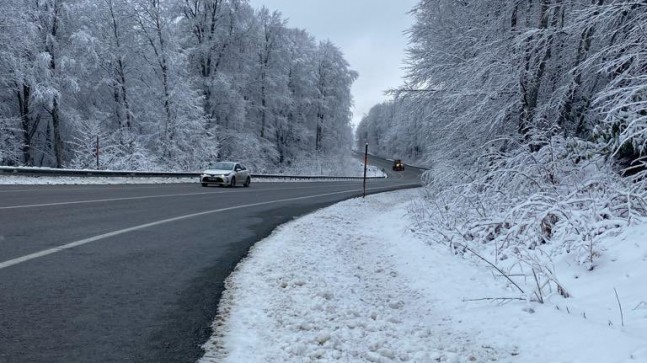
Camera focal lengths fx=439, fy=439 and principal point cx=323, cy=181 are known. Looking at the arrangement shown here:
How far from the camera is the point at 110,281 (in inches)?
184

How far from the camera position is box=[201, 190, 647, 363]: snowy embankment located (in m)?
3.27

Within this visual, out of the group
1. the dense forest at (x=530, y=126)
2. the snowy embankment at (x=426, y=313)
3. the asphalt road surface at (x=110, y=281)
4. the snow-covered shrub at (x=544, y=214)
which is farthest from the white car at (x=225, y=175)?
the snowy embankment at (x=426, y=313)

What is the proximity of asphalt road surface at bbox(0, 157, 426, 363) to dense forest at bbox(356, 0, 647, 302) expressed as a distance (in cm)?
328

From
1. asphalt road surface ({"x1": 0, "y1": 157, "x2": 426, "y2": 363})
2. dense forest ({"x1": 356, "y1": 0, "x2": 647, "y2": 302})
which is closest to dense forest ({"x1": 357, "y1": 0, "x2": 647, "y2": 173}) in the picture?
dense forest ({"x1": 356, "y1": 0, "x2": 647, "y2": 302})

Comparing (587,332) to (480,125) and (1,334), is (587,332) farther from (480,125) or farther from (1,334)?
(480,125)

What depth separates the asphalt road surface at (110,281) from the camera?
3.19 m

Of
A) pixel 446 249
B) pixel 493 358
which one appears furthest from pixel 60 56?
pixel 493 358

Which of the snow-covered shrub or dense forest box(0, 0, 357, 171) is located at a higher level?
dense forest box(0, 0, 357, 171)

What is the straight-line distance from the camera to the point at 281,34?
41.1 metres

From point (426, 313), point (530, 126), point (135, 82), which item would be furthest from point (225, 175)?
point (426, 313)

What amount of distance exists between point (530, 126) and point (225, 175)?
15.6 meters

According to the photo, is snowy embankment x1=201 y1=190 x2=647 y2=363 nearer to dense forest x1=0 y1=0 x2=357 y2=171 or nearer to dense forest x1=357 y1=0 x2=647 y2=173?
dense forest x1=357 y1=0 x2=647 y2=173

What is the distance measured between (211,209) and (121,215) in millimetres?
2831

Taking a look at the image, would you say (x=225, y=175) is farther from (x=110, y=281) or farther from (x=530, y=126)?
(x=110, y=281)
